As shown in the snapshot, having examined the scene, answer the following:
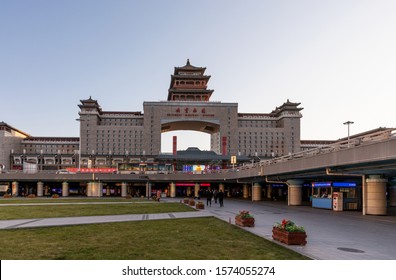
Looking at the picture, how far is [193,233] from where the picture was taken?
16.7m

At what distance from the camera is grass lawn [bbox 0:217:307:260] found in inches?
450

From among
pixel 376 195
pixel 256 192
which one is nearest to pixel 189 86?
pixel 256 192

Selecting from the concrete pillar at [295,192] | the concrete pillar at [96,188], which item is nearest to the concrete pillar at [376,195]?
the concrete pillar at [295,192]

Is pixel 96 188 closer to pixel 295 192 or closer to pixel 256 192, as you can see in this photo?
pixel 256 192

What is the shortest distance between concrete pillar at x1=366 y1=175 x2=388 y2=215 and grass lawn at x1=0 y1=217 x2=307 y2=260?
1590 cm

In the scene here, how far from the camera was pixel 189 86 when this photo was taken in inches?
6201

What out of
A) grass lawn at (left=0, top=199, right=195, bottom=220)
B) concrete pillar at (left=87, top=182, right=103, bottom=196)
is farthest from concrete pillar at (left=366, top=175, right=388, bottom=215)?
concrete pillar at (left=87, top=182, right=103, bottom=196)

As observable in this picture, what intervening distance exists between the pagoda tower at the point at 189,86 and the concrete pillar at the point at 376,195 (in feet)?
427

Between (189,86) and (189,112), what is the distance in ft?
47.8

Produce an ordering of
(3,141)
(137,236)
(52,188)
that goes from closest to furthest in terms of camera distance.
A: (137,236), (52,188), (3,141)

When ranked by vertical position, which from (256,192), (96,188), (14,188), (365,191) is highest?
(365,191)
